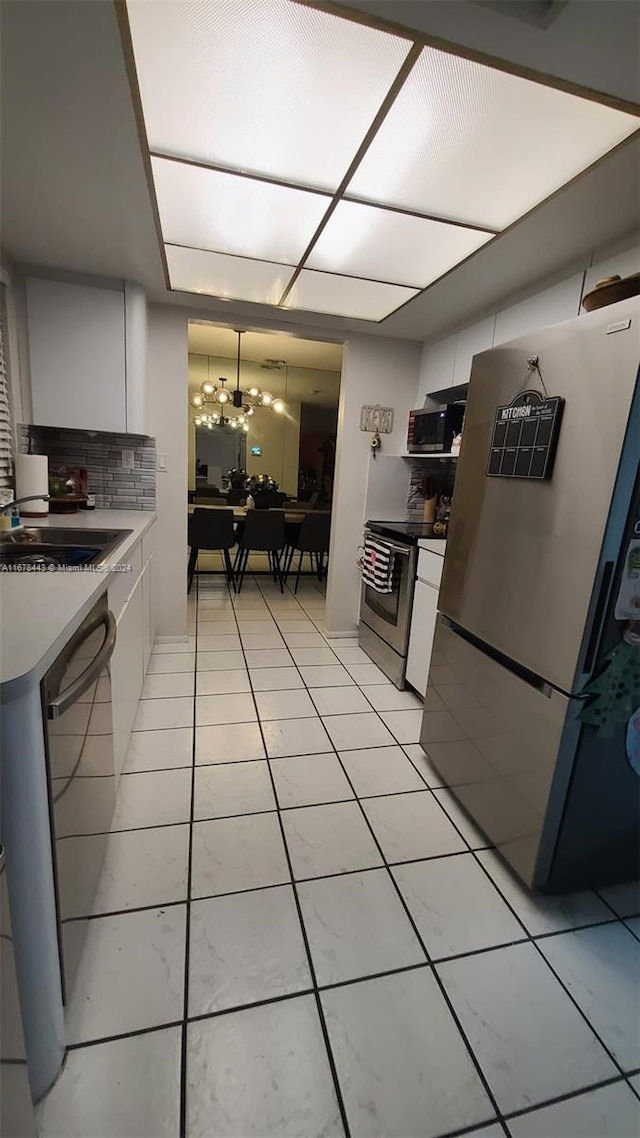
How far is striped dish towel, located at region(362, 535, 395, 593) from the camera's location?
276 cm

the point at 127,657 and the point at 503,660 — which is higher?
the point at 503,660

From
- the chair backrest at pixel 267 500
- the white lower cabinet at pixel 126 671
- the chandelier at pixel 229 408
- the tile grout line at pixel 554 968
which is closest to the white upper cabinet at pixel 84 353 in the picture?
the white lower cabinet at pixel 126 671

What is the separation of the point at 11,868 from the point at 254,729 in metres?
1.45

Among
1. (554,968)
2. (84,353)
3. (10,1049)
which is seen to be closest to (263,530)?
(84,353)

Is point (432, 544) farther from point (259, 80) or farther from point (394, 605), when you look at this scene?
point (259, 80)

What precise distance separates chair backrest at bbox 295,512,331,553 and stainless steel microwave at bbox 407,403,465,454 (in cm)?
152

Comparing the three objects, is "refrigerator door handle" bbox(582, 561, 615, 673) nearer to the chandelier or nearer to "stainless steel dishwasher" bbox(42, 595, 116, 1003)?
"stainless steel dishwasher" bbox(42, 595, 116, 1003)

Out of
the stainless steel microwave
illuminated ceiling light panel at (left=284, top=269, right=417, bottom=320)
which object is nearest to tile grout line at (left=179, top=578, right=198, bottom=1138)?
the stainless steel microwave

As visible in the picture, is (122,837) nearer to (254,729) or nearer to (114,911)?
(114,911)

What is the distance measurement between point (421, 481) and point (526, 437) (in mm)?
2059

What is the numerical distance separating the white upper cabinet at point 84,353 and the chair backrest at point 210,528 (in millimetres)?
1698

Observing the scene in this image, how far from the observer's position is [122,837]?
4.97ft

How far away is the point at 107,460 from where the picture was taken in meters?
2.83

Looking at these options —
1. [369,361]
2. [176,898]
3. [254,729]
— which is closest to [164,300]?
[369,361]
